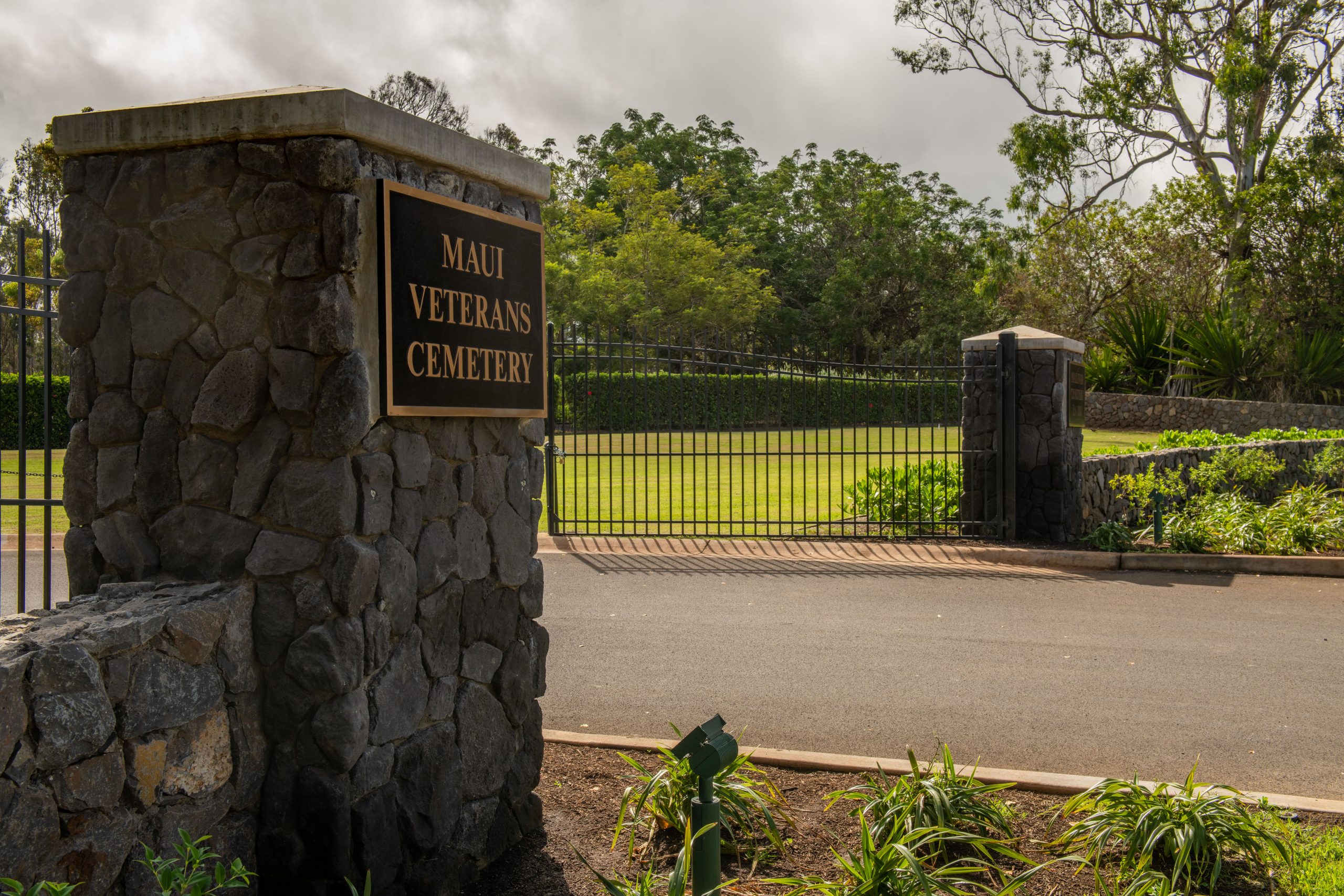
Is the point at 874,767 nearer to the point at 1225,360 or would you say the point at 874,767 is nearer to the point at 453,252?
the point at 453,252

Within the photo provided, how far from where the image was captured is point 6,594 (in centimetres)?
867

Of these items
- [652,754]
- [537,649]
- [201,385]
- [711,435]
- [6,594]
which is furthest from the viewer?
[711,435]

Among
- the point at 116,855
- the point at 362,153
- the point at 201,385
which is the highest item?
the point at 362,153

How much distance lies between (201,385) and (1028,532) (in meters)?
9.48

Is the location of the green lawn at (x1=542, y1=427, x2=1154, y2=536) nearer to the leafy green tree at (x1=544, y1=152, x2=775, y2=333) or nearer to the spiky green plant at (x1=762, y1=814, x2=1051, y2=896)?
the spiky green plant at (x1=762, y1=814, x2=1051, y2=896)

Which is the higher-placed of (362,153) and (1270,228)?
(1270,228)

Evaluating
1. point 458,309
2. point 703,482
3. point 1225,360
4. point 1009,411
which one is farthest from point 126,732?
point 1225,360

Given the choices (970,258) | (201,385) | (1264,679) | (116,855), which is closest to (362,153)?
(201,385)

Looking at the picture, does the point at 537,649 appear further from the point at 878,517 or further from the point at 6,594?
the point at 878,517

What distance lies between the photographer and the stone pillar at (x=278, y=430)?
3109mm

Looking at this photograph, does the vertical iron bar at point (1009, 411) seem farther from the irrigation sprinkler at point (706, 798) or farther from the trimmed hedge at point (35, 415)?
the trimmed hedge at point (35, 415)

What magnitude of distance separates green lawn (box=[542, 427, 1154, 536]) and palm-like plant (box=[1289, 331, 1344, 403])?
161 inches

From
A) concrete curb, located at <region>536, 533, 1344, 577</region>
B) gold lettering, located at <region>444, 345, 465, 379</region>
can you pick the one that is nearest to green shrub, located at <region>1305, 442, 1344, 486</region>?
concrete curb, located at <region>536, 533, 1344, 577</region>

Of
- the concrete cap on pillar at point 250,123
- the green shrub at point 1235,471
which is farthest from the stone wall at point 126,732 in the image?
the green shrub at point 1235,471
